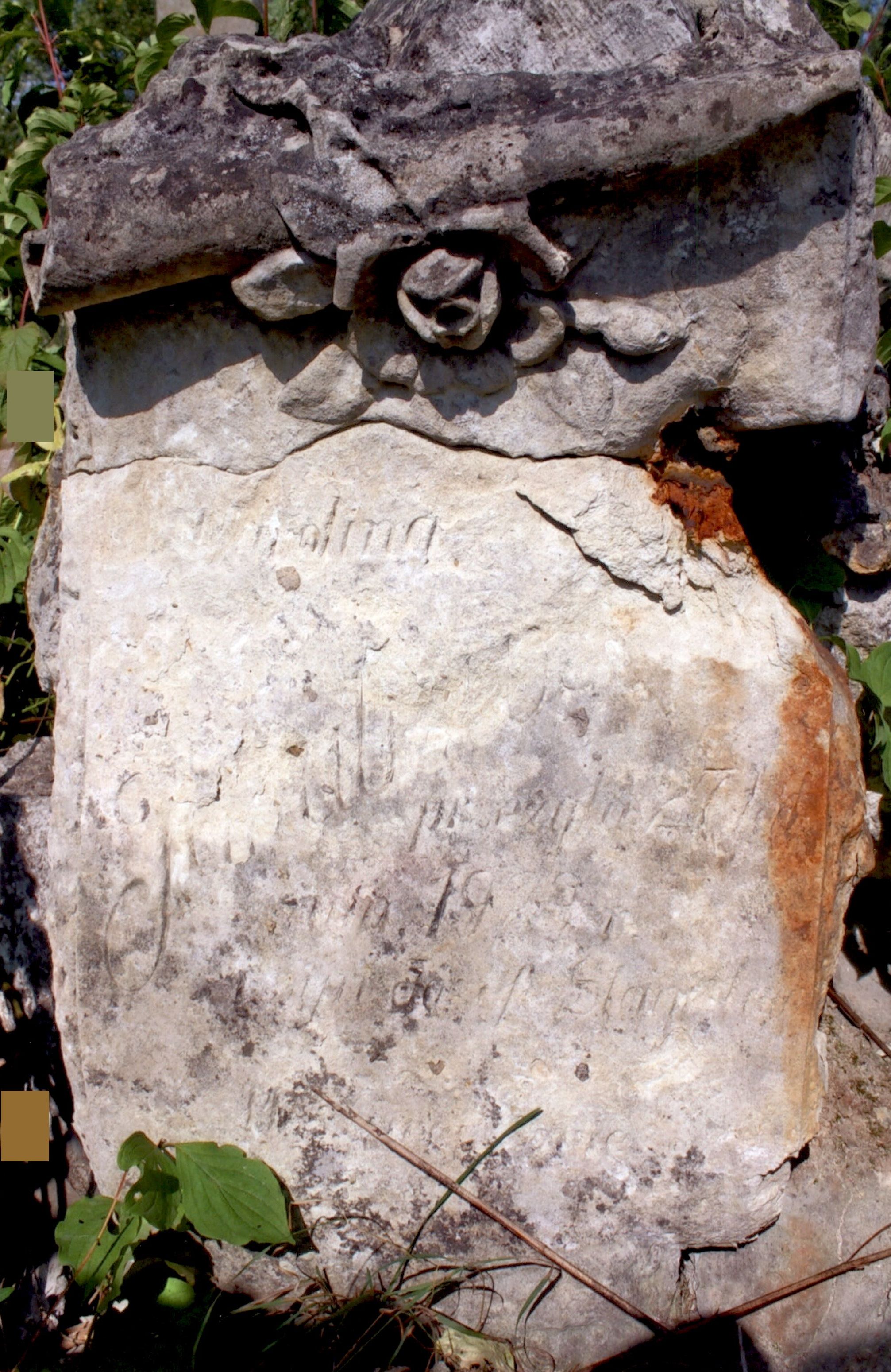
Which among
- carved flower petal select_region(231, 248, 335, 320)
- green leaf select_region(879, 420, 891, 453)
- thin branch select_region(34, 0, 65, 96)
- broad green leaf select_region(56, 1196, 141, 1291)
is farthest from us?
thin branch select_region(34, 0, 65, 96)

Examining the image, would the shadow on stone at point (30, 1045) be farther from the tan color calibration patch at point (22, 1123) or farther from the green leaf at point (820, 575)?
the green leaf at point (820, 575)

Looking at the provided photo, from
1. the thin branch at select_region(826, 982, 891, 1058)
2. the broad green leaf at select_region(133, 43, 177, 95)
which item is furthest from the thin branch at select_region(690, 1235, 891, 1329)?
the broad green leaf at select_region(133, 43, 177, 95)

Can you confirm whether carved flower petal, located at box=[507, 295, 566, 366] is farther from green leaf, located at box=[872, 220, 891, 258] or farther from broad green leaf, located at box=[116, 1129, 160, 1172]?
broad green leaf, located at box=[116, 1129, 160, 1172]

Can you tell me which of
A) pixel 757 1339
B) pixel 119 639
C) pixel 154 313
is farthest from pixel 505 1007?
pixel 154 313

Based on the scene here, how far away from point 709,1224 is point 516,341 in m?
1.47

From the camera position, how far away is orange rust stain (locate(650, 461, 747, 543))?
1.73 metres

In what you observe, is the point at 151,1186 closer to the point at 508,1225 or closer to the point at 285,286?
the point at 508,1225

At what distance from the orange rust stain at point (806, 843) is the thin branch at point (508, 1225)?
0.38 meters

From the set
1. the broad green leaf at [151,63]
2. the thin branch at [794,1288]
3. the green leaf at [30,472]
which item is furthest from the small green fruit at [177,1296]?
the broad green leaf at [151,63]

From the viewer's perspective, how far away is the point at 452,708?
66.9 inches

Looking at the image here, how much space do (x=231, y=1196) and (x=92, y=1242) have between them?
255 millimetres

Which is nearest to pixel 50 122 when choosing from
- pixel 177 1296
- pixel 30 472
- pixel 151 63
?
pixel 151 63

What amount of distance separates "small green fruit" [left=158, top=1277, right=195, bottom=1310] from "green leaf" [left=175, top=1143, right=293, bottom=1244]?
9 cm

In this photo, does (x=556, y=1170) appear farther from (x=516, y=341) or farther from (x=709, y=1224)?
(x=516, y=341)
